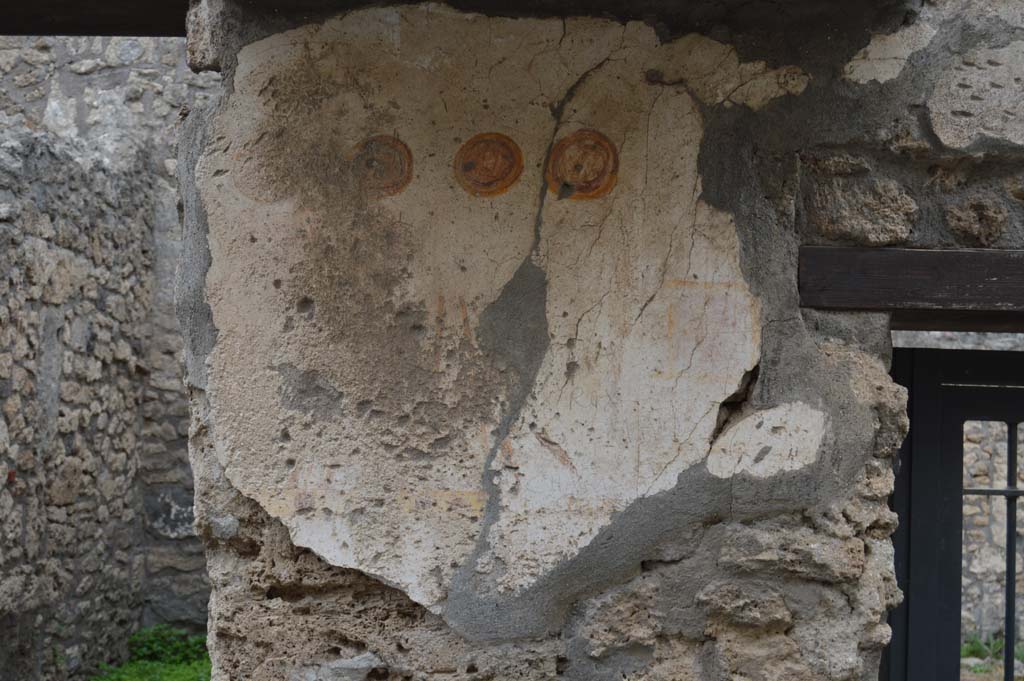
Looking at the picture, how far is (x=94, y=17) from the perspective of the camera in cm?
249

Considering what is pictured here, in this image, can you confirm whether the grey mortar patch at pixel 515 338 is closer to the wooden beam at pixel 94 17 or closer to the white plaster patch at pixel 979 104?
the white plaster patch at pixel 979 104

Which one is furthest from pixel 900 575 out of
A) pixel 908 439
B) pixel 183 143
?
pixel 183 143

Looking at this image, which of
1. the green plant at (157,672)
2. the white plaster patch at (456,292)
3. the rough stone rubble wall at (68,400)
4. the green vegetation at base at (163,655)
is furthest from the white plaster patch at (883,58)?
the green vegetation at base at (163,655)

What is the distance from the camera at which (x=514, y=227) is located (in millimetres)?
2189

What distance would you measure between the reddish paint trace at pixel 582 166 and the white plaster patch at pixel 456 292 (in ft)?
0.06

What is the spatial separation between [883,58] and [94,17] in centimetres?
179

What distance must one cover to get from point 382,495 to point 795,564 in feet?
2.80

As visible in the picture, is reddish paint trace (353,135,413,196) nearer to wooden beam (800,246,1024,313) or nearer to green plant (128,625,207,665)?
wooden beam (800,246,1024,313)

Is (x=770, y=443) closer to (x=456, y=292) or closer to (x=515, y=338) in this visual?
(x=515, y=338)

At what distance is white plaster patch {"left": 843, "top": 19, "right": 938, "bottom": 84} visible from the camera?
87.3 inches

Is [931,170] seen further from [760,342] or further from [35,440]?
[35,440]

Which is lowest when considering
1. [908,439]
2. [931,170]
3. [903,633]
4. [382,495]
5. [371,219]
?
[903,633]

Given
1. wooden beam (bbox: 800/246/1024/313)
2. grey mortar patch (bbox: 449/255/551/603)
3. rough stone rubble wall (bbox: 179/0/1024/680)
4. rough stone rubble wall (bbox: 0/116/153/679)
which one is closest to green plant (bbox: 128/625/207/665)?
rough stone rubble wall (bbox: 0/116/153/679)

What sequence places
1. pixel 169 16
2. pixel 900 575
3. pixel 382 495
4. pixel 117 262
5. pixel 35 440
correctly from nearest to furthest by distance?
pixel 382 495 → pixel 169 16 → pixel 900 575 → pixel 35 440 → pixel 117 262
